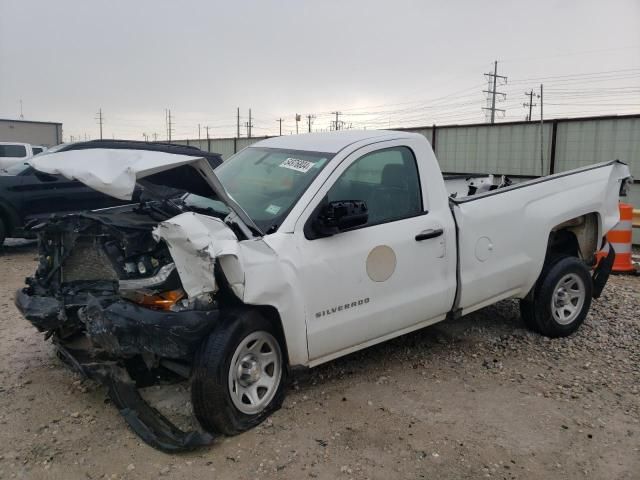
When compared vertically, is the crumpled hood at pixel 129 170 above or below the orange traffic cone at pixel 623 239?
above

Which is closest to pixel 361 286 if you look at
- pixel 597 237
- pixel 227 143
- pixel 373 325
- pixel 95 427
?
pixel 373 325

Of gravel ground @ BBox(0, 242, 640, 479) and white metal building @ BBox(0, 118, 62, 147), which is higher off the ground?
white metal building @ BBox(0, 118, 62, 147)

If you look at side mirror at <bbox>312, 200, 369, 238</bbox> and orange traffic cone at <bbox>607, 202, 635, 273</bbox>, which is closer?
side mirror at <bbox>312, 200, 369, 238</bbox>

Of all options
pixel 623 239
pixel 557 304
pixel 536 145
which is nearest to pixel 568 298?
pixel 557 304

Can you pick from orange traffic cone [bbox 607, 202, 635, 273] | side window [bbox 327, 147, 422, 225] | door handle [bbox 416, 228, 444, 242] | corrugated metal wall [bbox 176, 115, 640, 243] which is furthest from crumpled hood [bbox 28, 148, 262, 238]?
corrugated metal wall [bbox 176, 115, 640, 243]

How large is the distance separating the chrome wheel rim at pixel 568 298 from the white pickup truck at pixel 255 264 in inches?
27.3

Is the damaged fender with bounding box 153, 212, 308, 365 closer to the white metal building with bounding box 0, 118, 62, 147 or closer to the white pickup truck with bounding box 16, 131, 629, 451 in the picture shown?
the white pickup truck with bounding box 16, 131, 629, 451

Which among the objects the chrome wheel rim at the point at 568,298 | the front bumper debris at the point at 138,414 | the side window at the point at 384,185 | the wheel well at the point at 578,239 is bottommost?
the front bumper debris at the point at 138,414

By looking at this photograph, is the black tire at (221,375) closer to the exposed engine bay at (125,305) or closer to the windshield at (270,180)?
the exposed engine bay at (125,305)

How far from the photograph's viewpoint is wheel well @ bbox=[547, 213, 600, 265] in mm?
5477

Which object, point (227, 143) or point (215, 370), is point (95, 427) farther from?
point (227, 143)

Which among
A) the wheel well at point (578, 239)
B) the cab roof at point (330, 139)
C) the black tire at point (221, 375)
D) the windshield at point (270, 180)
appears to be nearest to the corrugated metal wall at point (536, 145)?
the wheel well at point (578, 239)

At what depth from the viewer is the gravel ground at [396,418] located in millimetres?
3195

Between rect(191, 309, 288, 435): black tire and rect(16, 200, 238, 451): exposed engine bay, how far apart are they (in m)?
0.08
